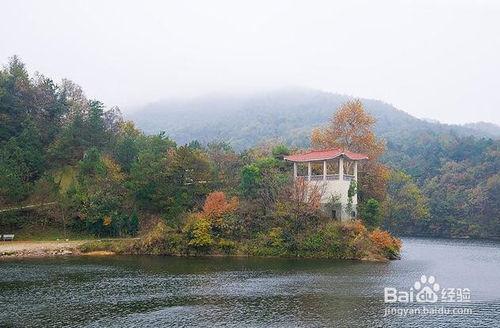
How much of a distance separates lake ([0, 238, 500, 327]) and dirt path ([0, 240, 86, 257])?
285 cm

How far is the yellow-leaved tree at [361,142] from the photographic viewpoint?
2077 inches

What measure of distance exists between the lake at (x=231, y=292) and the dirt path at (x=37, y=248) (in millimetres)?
2845

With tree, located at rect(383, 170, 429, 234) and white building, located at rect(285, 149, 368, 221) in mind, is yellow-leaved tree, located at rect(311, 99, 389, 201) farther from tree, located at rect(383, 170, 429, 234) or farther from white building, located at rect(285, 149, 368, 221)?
tree, located at rect(383, 170, 429, 234)

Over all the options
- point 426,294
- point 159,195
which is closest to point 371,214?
point 426,294

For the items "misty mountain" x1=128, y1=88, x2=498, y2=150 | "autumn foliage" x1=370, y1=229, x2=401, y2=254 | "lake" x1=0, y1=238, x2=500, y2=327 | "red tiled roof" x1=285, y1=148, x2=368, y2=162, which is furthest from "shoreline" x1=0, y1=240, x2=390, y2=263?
"misty mountain" x1=128, y1=88, x2=498, y2=150

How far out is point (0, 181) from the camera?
160 feet

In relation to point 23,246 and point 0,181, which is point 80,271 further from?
point 0,181

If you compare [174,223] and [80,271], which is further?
[174,223]

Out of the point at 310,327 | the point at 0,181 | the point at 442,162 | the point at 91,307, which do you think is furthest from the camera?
the point at 442,162

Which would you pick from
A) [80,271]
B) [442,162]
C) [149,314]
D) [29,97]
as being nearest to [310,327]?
[149,314]

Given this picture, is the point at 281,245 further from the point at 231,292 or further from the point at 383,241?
the point at 231,292

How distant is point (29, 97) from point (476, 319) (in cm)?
5912

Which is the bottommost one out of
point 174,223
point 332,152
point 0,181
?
point 174,223

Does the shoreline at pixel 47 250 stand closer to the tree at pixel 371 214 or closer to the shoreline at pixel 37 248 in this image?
the shoreline at pixel 37 248
